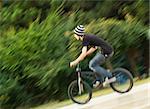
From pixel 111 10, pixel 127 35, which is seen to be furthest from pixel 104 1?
pixel 127 35

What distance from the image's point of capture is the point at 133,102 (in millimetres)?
9453

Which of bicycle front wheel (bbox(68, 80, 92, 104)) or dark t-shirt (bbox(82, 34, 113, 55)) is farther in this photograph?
bicycle front wheel (bbox(68, 80, 92, 104))

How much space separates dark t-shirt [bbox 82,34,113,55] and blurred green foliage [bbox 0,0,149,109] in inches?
90.4

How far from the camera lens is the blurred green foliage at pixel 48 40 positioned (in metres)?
11.9

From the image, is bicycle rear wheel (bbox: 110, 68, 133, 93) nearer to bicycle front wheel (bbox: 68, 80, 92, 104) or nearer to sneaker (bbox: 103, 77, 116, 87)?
sneaker (bbox: 103, 77, 116, 87)

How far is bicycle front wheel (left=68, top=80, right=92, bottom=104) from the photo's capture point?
10.1 metres

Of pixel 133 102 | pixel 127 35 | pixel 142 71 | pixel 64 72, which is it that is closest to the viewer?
pixel 133 102

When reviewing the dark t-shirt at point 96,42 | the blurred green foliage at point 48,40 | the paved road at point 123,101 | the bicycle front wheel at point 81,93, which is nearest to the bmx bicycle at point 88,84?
the bicycle front wheel at point 81,93

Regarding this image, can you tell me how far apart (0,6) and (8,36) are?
228cm

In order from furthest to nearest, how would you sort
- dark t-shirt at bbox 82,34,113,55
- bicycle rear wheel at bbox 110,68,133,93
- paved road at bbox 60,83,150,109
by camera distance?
bicycle rear wheel at bbox 110,68,133,93
dark t-shirt at bbox 82,34,113,55
paved road at bbox 60,83,150,109

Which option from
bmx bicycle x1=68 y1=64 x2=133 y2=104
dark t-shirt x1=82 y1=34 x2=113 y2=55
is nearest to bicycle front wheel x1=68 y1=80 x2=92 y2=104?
bmx bicycle x1=68 y1=64 x2=133 y2=104

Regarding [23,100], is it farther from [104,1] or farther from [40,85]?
[104,1]

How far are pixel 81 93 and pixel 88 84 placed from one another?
246 millimetres

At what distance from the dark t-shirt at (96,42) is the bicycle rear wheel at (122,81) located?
59 cm
